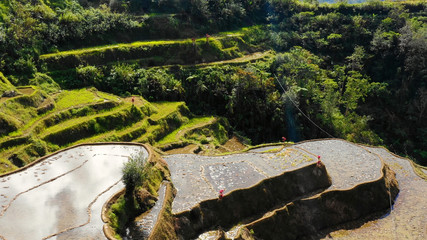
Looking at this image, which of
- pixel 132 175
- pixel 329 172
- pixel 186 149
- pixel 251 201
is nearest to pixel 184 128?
pixel 186 149

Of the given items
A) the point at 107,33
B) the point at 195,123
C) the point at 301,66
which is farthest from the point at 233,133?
the point at 107,33

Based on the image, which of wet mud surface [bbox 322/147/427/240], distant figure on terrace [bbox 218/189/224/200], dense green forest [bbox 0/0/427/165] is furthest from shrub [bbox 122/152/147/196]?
dense green forest [bbox 0/0/427/165]

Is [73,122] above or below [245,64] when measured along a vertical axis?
below

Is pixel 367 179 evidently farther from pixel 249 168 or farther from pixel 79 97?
pixel 79 97

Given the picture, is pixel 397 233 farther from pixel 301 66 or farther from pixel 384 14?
pixel 384 14

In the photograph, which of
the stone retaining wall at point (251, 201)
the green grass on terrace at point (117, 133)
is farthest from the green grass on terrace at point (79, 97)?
the stone retaining wall at point (251, 201)

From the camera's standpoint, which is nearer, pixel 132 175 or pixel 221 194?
pixel 132 175

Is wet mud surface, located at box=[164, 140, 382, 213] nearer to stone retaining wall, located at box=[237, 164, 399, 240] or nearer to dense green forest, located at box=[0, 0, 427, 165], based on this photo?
stone retaining wall, located at box=[237, 164, 399, 240]

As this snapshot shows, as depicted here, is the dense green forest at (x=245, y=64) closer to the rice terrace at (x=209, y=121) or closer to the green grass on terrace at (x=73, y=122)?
the rice terrace at (x=209, y=121)
